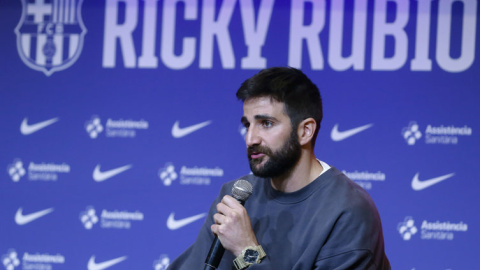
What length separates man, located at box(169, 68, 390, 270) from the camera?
2.25 m

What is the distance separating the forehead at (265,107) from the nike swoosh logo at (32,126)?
2.46m

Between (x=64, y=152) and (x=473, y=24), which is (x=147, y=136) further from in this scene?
(x=473, y=24)

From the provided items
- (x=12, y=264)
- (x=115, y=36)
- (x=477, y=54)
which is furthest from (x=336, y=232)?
(x=12, y=264)

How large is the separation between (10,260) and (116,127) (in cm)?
122

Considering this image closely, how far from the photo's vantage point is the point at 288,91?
2.46 meters

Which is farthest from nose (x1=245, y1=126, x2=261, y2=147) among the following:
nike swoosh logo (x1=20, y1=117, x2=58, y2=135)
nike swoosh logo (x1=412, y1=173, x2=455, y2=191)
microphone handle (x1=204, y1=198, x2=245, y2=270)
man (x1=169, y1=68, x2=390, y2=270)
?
nike swoosh logo (x1=20, y1=117, x2=58, y2=135)

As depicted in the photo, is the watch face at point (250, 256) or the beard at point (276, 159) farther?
the beard at point (276, 159)

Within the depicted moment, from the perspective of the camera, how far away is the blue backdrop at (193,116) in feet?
13.0

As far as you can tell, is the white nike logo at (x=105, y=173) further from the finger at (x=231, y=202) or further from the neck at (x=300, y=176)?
the finger at (x=231, y=202)

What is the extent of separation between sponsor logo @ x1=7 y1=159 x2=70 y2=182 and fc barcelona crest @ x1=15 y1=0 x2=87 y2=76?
A: 0.67 meters

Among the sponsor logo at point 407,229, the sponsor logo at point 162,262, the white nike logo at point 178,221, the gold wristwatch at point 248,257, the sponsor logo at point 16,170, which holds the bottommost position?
the sponsor logo at point 162,262

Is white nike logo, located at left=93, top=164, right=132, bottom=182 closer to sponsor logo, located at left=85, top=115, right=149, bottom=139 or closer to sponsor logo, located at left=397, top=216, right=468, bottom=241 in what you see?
sponsor logo, located at left=85, top=115, right=149, bottom=139

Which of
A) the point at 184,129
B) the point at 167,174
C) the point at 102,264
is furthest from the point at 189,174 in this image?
the point at 102,264

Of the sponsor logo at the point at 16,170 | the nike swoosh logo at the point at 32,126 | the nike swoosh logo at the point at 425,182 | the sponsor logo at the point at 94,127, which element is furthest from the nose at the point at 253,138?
the sponsor logo at the point at 16,170
